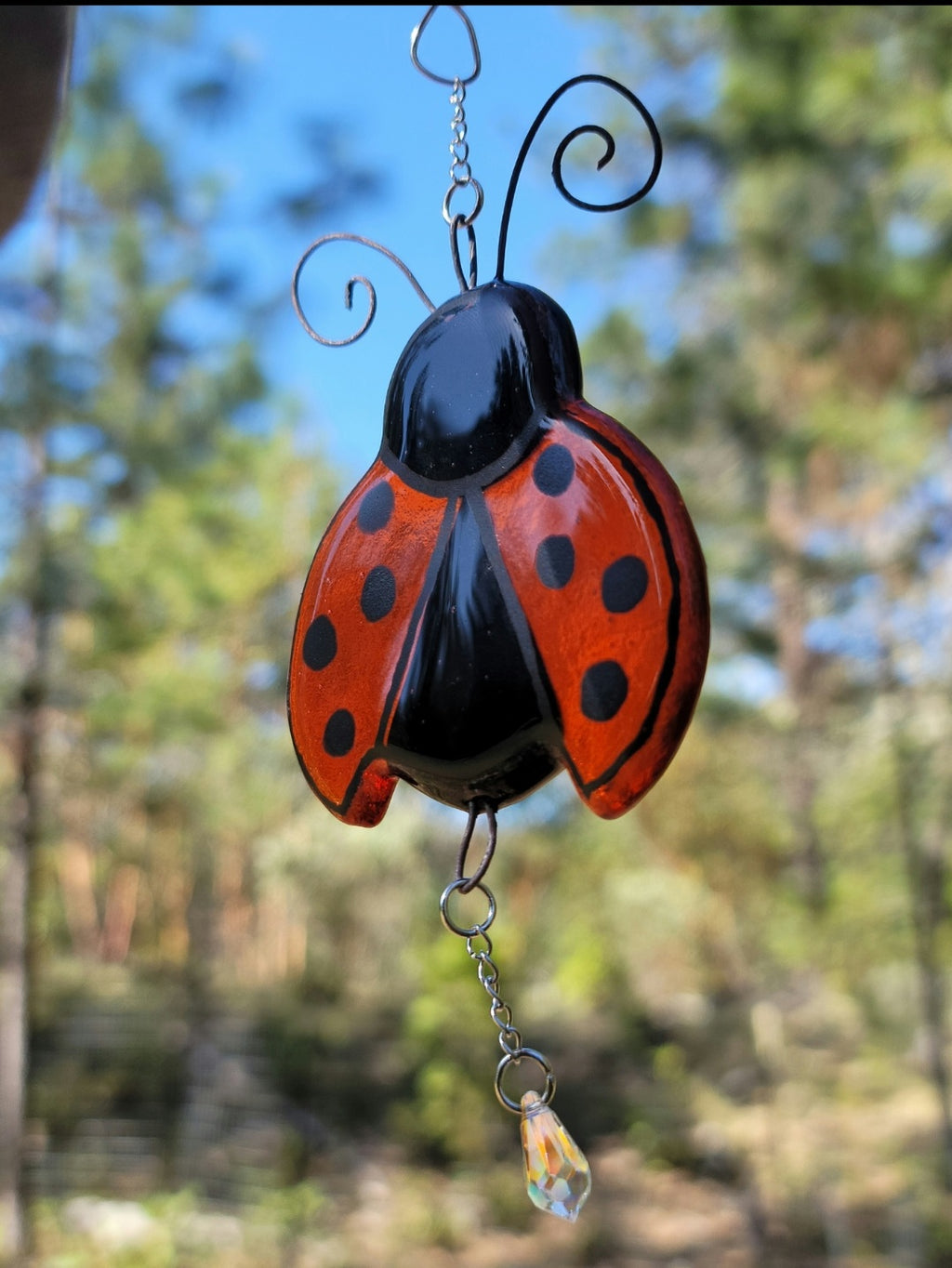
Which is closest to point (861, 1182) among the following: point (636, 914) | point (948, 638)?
point (636, 914)

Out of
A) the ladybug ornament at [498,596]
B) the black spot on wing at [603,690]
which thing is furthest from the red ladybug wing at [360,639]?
the black spot on wing at [603,690]

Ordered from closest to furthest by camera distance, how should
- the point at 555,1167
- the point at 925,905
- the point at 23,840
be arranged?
the point at 555,1167
the point at 23,840
the point at 925,905

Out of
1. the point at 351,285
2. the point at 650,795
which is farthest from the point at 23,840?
the point at 351,285

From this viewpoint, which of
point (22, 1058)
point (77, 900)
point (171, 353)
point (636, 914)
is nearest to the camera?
point (22, 1058)

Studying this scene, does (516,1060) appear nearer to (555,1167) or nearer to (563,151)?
(555,1167)

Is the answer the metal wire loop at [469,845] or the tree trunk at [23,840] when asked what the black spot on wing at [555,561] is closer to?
the metal wire loop at [469,845]

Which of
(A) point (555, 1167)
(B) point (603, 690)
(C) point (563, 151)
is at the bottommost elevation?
(A) point (555, 1167)

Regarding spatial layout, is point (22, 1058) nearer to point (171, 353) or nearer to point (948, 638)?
point (171, 353)
